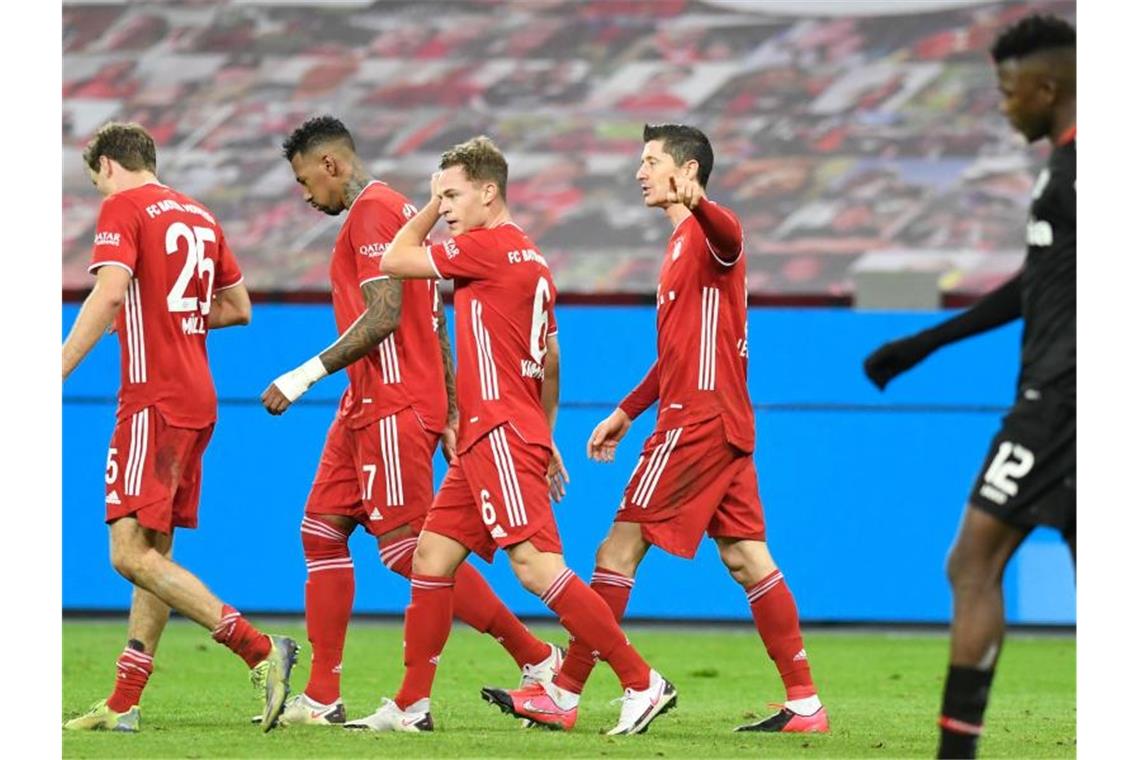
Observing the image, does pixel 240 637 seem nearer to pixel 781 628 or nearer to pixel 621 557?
pixel 621 557

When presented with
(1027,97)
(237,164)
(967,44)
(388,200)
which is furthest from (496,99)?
(1027,97)

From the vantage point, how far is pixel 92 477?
1177cm

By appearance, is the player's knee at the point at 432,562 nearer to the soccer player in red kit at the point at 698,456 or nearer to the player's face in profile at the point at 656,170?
the soccer player in red kit at the point at 698,456

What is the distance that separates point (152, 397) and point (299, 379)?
545mm

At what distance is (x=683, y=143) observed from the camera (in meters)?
6.60

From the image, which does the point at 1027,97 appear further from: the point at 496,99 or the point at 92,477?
the point at 496,99

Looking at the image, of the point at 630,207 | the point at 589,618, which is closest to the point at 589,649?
the point at 589,618

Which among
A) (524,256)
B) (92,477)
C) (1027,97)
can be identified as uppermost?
(1027,97)

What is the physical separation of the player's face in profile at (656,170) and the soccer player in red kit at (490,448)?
476mm

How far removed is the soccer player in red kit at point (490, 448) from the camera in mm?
6195

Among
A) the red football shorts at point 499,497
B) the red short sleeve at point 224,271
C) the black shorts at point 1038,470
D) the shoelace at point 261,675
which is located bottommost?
the shoelace at point 261,675

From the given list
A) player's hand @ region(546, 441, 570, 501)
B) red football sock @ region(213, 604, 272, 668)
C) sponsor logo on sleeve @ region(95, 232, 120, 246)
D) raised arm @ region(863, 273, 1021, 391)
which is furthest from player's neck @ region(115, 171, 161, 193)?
raised arm @ region(863, 273, 1021, 391)

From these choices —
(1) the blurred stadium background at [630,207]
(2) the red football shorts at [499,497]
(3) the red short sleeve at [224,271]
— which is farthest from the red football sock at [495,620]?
(1) the blurred stadium background at [630,207]

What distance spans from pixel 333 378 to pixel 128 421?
17.7 ft
